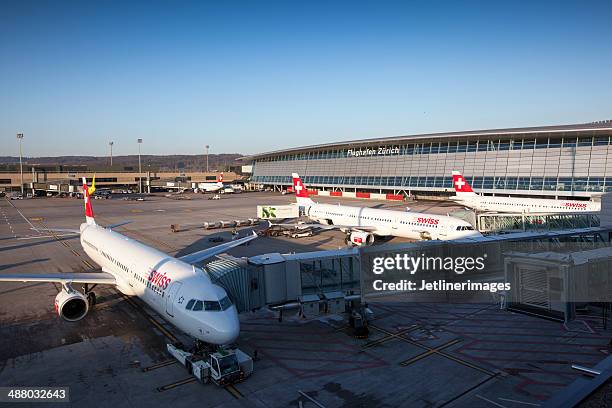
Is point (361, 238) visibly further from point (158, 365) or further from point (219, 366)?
point (219, 366)

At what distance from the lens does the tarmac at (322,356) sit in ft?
59.0

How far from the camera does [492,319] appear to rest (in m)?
26.8

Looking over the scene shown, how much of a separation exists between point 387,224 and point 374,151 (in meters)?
73.7

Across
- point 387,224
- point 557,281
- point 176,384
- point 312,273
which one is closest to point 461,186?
point 387,224

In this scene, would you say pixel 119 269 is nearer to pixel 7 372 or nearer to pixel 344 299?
pixel 7 372

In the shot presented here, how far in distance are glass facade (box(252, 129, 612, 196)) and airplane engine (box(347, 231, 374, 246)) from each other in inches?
2023

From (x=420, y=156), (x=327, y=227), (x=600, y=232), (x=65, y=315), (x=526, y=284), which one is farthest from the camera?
(x=420, y=156)

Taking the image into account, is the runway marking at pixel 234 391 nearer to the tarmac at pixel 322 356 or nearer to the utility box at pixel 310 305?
the tarmac at pixel 322 356

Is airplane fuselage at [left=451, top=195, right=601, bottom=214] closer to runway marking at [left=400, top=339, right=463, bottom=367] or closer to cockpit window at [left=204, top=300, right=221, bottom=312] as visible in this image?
runway marking at [left=400, top=339, right=463, bottom=367]

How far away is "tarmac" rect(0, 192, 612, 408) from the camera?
59.0 feet

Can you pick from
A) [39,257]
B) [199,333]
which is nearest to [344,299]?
[199,333]

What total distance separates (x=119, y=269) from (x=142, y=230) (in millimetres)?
39299

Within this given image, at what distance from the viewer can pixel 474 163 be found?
324 ft

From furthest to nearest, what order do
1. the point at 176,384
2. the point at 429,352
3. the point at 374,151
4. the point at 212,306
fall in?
the point at 374,151
the point at 429,352
the point at 212,306
the point at 176,384
